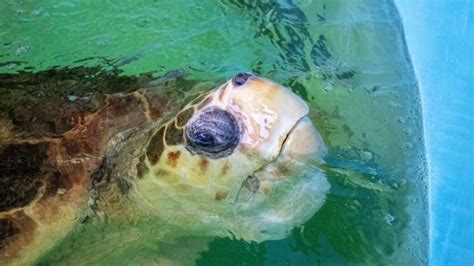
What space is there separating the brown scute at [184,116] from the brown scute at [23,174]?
1.47ft

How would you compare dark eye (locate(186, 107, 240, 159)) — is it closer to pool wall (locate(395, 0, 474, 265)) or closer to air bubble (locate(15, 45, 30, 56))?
pool wall (locate(395, 0, 474, 265))

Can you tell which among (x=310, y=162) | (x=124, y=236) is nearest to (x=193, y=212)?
(x=124, y=236)

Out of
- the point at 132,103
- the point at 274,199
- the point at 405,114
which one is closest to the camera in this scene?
the point at 274,199

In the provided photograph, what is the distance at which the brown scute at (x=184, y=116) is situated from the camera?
2.00 m

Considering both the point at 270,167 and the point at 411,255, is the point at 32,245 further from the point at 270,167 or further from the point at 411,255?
the point at 411,255

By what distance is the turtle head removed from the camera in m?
1.88

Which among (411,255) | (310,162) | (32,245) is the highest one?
(310,162)

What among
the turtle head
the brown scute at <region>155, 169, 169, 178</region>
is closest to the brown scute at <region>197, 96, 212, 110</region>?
the turtle head

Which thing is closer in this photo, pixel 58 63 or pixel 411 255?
pixel 411 255

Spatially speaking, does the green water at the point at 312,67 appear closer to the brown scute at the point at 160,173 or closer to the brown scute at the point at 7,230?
the brown scute at the point at 7,230

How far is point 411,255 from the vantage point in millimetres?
2238

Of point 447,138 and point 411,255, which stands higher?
point 447,138

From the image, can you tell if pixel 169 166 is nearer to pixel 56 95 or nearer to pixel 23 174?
pixel 23 174

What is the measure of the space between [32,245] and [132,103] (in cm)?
59
